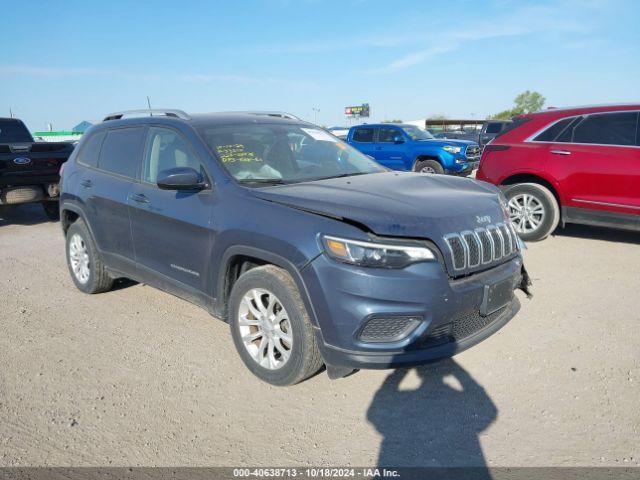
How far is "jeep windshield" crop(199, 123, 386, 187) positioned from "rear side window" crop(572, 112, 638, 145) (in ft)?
11.7

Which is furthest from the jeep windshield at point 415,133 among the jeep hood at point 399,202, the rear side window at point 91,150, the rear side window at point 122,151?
the jeep hood at point 399,202

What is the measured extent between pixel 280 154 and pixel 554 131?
4.42 meters

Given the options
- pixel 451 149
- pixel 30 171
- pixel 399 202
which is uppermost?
pixel 399 202

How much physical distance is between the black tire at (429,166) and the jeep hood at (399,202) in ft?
31.4

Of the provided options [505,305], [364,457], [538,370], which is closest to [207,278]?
[364,457]

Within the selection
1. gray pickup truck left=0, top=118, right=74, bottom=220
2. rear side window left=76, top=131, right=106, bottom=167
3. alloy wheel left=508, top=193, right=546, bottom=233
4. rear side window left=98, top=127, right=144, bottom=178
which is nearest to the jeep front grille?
rear side window left=98, top=127, right=144, bottom=178

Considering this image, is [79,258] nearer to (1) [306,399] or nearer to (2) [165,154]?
(2) [165,154]

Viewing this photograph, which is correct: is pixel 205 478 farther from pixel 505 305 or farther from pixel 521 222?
pixel 521 222

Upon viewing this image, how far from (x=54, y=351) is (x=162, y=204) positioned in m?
1.44

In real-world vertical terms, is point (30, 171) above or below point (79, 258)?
above

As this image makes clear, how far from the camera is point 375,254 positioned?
2.65 meters

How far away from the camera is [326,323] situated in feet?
8.95

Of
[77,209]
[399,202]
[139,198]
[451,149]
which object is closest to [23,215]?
[77,209]

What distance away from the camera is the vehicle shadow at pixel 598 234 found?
270 inches
